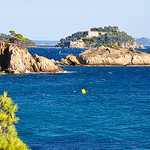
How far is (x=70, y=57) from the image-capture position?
16725cm

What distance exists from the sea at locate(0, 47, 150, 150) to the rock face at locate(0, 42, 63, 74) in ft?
48.3

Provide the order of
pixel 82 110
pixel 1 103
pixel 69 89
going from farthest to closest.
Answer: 1. pixel 69 89
2. pixel 82 110
3. pixel 1 103

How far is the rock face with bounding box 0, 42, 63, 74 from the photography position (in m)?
115

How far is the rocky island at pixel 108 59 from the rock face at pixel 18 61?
138 ft

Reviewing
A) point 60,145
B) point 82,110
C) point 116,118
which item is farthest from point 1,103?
point 82,110

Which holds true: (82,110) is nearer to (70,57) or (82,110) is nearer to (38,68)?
(38,68)

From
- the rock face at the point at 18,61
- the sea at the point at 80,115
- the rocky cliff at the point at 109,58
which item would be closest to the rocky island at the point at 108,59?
the rocky cliff at the point at 109,58

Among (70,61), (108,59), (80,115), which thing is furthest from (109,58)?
(80,115)

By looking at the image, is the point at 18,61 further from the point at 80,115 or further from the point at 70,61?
the point at 80,115

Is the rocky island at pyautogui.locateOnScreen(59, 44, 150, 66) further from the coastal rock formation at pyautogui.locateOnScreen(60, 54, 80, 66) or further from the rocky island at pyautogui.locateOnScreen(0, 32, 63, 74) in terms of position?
the rocky island at pyautogui.locateOnScreen(0, 32, 63, 74)

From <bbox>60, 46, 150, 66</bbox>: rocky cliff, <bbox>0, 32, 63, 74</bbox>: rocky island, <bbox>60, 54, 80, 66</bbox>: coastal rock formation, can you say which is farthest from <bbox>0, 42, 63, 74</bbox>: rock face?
<bbox>60, 46, 150, 66</bbox>: rocky cliff

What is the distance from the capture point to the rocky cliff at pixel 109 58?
6614 inches

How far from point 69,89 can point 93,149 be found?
50.3 meters

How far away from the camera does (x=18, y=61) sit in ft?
378
